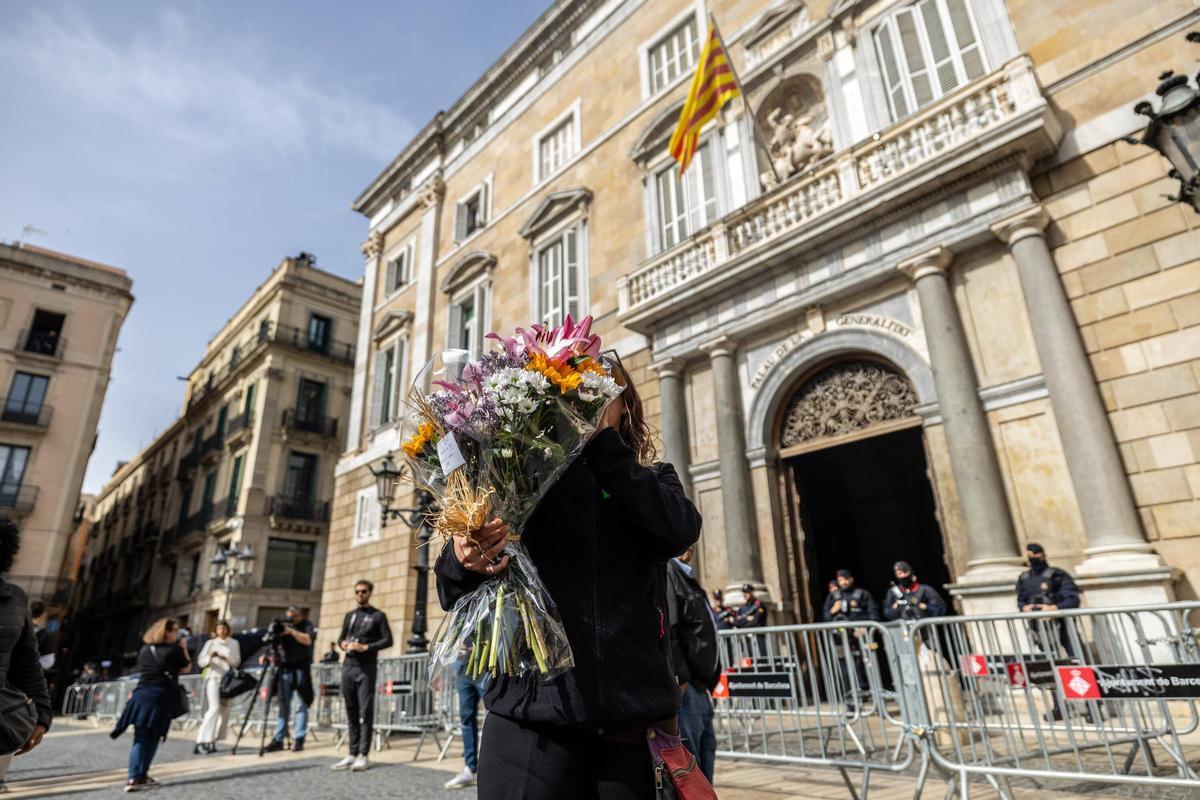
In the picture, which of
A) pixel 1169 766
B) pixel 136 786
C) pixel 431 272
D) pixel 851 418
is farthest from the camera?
pixel 431 272

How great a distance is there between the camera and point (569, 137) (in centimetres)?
1633

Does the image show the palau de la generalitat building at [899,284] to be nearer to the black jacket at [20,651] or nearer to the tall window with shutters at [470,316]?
the tall window with shutters at [470,316]

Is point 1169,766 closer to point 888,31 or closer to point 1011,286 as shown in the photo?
point 1011,286

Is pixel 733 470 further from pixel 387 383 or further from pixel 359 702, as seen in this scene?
pixel 387 383

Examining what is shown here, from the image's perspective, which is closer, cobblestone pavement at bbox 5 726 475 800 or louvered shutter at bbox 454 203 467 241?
cobblestone pavement at bbox 5 726 475 800

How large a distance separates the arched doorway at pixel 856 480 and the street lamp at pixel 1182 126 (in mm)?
4186

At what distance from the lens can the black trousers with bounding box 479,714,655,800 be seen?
5.10 feet

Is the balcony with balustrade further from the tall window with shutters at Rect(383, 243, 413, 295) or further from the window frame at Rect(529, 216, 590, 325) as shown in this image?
the tall window with shutters at Rect(383, 243, 413, 295)

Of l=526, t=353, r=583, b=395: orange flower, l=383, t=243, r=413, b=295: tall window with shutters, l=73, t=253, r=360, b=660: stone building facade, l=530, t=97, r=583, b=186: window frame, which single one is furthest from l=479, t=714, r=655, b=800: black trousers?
l=73, t=253, r=360, b=660: stone building facade

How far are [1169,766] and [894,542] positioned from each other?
31.5 feet

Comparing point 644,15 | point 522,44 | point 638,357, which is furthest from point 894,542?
point 522,44

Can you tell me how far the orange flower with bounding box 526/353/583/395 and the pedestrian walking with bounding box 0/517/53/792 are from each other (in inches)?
115

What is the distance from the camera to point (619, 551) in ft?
5.89

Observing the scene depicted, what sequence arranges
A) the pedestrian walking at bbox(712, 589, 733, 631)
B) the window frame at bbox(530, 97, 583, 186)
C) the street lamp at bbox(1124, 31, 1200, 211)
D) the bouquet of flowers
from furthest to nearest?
1. the window frame at bbox(530, 97, 583, 186)
2. the pedestrian walking at bbox(712, 589, 733, 631)
3. the street lamp at bbox(1124, 31, 1200, 211)
4. the bouquet of flowers
